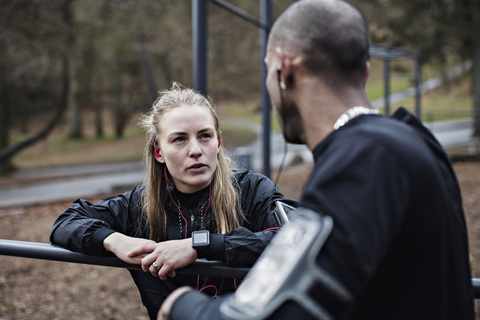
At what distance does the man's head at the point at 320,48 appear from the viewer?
1.12m

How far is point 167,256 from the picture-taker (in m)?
1.60

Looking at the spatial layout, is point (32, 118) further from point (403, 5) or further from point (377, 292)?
point (377, 292)

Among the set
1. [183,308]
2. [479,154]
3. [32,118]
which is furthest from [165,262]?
[32,118]

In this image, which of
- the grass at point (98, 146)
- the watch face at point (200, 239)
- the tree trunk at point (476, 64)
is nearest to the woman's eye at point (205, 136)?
the watch face at point (200, 239)

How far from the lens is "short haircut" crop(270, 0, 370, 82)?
1113 millimetres

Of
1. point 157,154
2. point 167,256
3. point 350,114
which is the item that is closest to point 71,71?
point 157,154

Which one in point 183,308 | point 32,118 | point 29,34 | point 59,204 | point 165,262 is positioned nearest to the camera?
point 183,308

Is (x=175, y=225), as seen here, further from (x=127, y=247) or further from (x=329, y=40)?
(x=329, y=40)

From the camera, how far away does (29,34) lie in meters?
13.3

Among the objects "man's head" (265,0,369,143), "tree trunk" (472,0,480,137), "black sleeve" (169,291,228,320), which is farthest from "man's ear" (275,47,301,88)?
"tree trunk" (472,0,480,137)

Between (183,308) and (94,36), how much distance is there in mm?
17834

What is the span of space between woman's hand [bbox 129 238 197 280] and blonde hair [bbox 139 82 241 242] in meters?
0.40

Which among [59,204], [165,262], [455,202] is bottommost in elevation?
[59,204]

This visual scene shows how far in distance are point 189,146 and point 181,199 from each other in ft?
0.76
